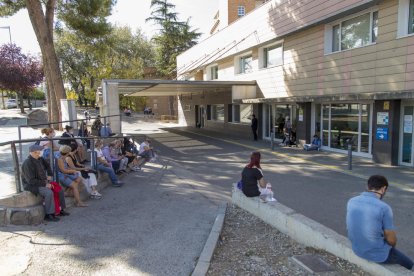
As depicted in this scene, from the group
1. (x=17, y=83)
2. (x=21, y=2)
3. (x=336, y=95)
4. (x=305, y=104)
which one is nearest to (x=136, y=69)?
(x=17, y=83)

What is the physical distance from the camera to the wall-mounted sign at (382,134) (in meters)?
11.9

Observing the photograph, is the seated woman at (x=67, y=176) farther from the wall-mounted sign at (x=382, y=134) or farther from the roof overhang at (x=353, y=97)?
the wall-mounted sign at (x=382, y=134)

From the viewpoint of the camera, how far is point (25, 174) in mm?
6082

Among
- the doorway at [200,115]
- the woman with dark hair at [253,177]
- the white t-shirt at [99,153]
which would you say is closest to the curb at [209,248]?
the woman with dark hair at [253,177]

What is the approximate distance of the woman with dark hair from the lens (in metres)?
6.49

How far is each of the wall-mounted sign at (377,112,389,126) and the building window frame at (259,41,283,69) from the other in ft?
21.9

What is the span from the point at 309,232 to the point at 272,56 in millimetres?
14863

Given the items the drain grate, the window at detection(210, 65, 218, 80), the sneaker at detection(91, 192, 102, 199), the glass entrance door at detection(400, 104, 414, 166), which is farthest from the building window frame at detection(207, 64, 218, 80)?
the drain grate

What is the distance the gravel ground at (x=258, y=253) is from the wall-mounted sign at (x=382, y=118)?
7884mm

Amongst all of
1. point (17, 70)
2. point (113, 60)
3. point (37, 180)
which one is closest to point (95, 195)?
point (37, 180)

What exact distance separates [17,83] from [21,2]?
19859mm

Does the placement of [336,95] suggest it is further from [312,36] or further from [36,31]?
[36,31]

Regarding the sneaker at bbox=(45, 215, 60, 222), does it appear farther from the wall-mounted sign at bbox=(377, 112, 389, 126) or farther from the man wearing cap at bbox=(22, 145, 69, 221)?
the wall-mounted sign at bbox=(377, 112, 389, 126)

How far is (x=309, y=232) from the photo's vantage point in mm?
5133
